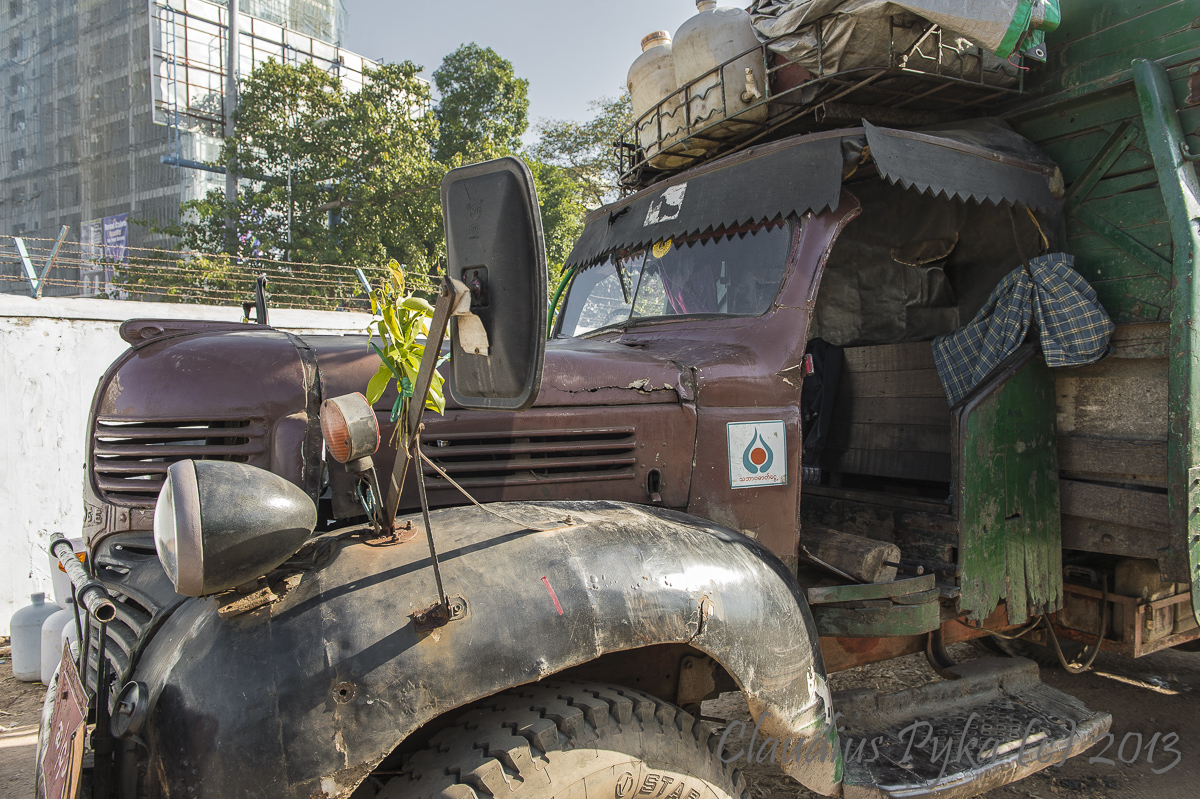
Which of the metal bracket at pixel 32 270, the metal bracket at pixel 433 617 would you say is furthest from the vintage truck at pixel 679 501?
the metal bracket at pixel 32 270

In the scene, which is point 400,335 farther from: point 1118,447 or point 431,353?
point 1118,447

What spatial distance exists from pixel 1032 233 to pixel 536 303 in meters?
2.86

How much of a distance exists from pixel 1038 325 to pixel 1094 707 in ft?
8.32

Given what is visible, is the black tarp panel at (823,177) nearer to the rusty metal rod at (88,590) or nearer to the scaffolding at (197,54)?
the rusty metal rod at (88,590)

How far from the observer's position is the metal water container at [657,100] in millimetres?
3844

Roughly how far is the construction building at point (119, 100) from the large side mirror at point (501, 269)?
27.2 metres

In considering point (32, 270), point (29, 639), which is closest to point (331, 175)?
point (32, 270)

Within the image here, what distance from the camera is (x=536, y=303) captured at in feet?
5.42

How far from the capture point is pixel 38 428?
5.67m

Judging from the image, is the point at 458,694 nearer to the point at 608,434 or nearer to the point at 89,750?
the point at 89,750

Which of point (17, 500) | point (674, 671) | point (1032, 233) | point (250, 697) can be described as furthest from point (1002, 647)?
point (17, 500)

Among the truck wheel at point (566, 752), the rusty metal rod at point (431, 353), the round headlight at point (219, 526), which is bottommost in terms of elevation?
the truck wheel at point (566, 752)

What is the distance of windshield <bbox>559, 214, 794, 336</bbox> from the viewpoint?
2.98 meters

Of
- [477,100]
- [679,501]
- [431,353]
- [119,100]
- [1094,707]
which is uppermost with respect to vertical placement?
[119,100]
